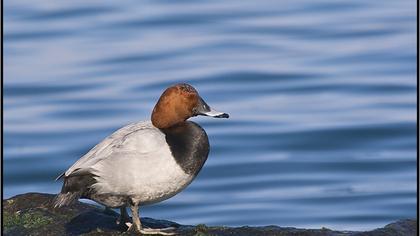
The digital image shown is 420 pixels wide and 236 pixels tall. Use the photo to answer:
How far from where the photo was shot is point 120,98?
504 inches

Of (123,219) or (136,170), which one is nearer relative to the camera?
(136,170)

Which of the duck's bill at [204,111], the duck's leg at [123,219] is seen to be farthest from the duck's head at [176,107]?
the duck's leg at [123,219]

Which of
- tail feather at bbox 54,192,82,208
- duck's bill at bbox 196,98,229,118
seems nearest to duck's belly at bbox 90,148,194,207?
tail feather at bbox 54,192,82,208

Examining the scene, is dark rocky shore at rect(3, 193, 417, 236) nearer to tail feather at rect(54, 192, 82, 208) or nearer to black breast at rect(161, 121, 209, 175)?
tail feather at rect(54, 192, 82, 208)

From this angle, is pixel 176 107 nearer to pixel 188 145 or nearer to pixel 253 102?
pixel 188 145

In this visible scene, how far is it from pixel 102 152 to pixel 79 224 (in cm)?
37

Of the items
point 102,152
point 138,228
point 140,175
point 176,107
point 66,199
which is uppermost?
point 176,107

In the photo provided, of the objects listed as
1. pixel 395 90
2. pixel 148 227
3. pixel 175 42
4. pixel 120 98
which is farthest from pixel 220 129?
pixel 148 227

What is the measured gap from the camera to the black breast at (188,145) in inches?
229

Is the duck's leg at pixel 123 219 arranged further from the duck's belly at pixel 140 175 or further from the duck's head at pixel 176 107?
the duck's head at pixel 176 107

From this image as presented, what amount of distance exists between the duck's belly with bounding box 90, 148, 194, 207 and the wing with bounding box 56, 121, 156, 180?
0.04 meters

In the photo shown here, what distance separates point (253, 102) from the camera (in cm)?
1287

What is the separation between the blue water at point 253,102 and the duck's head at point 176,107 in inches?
148

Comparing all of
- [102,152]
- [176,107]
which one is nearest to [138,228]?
[102,152]
